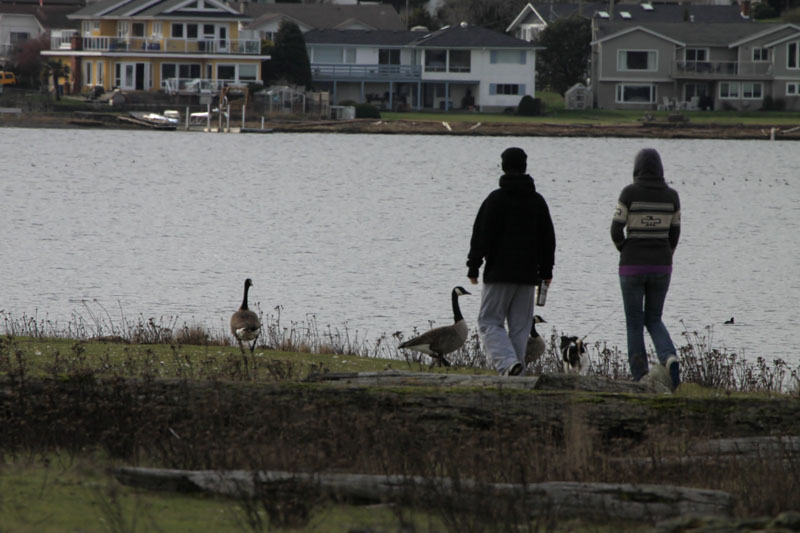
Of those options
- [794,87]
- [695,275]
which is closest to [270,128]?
[794,87]

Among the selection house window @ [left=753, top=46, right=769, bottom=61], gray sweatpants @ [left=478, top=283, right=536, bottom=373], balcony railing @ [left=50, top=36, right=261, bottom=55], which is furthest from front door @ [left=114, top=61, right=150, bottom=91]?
gray sweatpants @ [left=478, top=283, right=536, bottom=373]

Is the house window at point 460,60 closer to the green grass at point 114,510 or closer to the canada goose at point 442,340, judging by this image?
the canada goose at point 442,340

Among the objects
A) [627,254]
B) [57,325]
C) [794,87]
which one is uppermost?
[794,87]

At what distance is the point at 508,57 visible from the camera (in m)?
99.6

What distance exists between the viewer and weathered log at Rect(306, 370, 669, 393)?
372 inches

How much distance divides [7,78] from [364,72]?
91.8ft

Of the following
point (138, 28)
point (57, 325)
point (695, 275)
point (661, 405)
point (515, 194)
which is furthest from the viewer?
point (138, 28)

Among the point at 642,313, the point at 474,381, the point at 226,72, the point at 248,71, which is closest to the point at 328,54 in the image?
the point at 248,71

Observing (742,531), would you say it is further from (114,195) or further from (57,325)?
(114,195)

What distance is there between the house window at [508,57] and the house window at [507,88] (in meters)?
1.78

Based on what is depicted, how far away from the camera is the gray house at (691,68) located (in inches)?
3922

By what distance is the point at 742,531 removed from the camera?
6.55 metres

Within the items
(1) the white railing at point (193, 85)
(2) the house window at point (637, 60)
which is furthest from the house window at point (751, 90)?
(1) the white railing at point (193, 85)

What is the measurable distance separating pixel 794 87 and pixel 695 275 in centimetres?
7514
